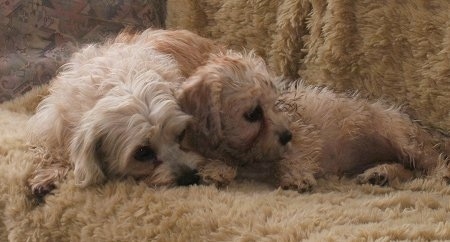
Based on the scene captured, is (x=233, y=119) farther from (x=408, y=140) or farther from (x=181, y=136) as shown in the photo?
(x=408, y=140)

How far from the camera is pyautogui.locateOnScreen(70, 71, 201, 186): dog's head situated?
181 centimetres

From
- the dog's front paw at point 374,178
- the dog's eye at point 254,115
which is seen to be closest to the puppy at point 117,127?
the dog's eye at point 254,115

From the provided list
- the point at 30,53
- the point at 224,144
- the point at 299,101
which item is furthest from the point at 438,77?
the point at 30,53

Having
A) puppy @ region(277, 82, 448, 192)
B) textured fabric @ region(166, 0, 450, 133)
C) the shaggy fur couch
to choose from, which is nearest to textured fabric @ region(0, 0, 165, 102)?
the shaggy fur couch

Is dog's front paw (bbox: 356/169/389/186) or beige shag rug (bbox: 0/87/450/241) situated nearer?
beige shag rug (bbox: 0/87/450/241)

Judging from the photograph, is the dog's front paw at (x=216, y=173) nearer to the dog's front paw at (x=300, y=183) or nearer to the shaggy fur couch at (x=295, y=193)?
the shaggy fur couch at (x=295, y=193)

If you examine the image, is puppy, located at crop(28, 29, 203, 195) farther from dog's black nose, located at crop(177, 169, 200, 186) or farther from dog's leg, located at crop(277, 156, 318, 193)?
dog's leg, located at crop(277, 156, 318, 193)

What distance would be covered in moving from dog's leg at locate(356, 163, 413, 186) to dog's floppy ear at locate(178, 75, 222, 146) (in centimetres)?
45

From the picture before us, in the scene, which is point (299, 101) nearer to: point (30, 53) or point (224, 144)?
point (224, 144)

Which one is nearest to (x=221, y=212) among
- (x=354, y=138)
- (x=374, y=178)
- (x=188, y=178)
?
(x=188, y=178)

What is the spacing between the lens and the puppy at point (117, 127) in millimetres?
1812

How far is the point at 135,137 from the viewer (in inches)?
70.9

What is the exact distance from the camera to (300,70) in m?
2.42

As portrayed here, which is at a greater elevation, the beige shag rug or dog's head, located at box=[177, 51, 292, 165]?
dog's head, located at box=[177, 51, 292, 165]
